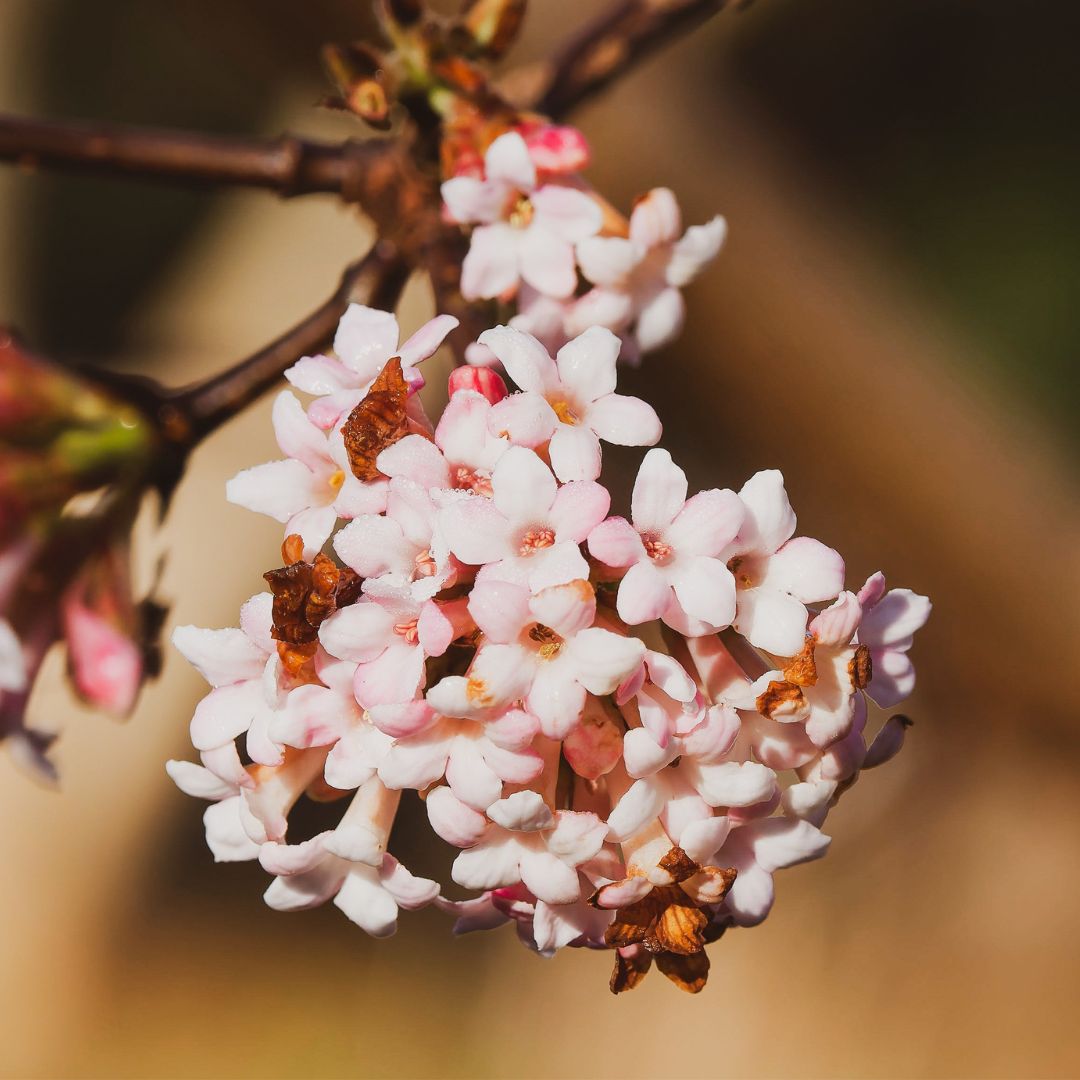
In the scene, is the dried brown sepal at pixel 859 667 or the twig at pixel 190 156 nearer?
the dried brown sepal at pixel 859 667

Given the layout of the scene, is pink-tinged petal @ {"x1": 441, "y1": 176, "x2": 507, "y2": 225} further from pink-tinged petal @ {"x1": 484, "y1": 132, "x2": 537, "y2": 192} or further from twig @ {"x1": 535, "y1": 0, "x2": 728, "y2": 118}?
twig @ {"x1": 535, "y1": 0, "x2": 728, "y2": 118}

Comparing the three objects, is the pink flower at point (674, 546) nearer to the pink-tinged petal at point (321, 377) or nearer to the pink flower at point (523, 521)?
the pink flower at point (523, 521)

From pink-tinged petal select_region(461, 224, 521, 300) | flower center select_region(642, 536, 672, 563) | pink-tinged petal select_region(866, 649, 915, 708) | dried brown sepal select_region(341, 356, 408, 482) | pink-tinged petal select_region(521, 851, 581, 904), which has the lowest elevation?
pink-tinged petal select_region(521, 851, 581, 904)

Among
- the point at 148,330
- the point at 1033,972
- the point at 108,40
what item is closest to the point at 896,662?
the point at 1033,972

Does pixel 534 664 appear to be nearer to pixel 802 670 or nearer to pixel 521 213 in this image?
pixel 802 670

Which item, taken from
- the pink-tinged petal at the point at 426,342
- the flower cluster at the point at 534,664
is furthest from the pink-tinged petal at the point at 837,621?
the pink-tinged petal at the point at 426,342

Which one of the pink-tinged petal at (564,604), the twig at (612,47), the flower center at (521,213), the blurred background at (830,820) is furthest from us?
the blurred background at (830,820)

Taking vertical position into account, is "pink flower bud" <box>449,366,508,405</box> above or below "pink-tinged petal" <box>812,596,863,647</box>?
above

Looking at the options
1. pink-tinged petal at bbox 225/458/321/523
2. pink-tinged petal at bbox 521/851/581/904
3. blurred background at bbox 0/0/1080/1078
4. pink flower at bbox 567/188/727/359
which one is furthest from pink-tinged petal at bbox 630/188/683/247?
blurred background at bbox 0/0/1080/1078
